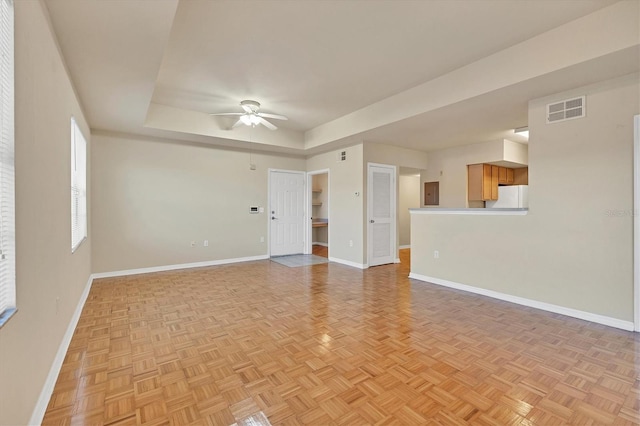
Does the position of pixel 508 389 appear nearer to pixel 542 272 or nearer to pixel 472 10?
pixel 542 272

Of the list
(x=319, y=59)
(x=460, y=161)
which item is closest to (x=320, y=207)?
(x=460, y=161)

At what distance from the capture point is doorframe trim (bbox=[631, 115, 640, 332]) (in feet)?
8.97

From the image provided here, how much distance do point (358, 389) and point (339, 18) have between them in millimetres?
2932

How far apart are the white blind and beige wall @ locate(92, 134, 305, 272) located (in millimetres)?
4032

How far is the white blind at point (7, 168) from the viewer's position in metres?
1.26

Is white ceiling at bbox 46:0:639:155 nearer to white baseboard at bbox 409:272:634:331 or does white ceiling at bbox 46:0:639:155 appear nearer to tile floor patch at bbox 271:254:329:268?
white baseboard at bbox 409:272:634:331

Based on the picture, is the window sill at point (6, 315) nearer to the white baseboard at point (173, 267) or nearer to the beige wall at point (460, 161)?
the white baseboard at point (173, 267)

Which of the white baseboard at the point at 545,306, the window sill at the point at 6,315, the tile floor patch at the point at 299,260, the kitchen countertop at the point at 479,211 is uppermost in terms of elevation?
the kitchen countertop at the point at 479,211

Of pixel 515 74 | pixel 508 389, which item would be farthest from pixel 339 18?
pixel 508 389

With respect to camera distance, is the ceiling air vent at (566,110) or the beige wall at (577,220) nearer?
the beige wall at (577,220)

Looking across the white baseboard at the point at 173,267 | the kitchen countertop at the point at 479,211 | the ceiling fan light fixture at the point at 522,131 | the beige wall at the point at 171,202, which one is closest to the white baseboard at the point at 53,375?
the white baseboard at the point at 173,267

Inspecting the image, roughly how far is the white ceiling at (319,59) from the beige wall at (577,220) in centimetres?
41

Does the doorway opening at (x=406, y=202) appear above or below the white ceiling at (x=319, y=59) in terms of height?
below

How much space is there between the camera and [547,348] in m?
2.43
